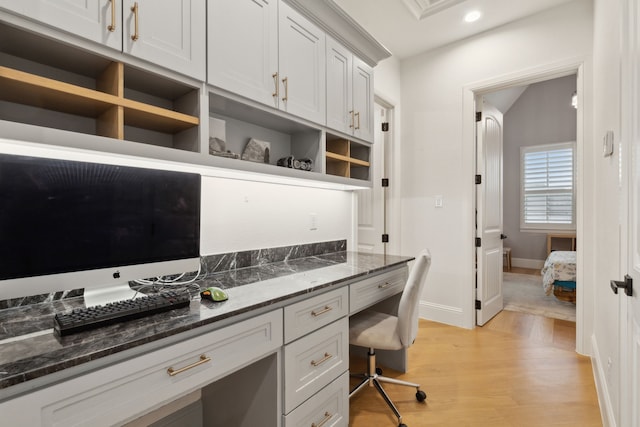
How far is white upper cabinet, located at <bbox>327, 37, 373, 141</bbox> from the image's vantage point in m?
2.13

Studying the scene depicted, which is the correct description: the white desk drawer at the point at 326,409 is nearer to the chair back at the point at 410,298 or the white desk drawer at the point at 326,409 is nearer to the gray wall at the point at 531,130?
the chair back at the point at 410,298

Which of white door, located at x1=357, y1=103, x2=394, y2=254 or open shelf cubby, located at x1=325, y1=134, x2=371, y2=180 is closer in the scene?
open shelf cubby, located at x1=325, y1=134, x2=371, y2=180

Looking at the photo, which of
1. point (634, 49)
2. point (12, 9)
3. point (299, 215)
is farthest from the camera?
point (299, 215)

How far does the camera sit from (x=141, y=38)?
47.0 inches

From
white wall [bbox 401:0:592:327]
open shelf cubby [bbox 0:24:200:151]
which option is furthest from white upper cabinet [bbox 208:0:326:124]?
white wall [bbox 401:0:592:327]

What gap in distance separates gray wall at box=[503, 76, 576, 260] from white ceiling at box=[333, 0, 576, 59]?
149 inches

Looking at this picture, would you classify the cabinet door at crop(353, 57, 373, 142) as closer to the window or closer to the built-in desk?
the built-in desk

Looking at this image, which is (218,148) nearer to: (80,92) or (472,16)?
(80,92)

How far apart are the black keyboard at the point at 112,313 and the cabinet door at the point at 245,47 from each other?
3.14ft

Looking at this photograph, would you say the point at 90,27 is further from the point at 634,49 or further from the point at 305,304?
the point at 634,49

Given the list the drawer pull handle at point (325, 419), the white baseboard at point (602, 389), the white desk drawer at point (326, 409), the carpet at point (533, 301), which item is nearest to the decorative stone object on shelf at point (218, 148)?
the white desk drawer at point (326, 409)

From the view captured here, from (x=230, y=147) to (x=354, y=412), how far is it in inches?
68.5

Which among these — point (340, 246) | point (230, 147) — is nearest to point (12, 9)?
point (230, 147)

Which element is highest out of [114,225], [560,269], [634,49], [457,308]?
[634,49]
